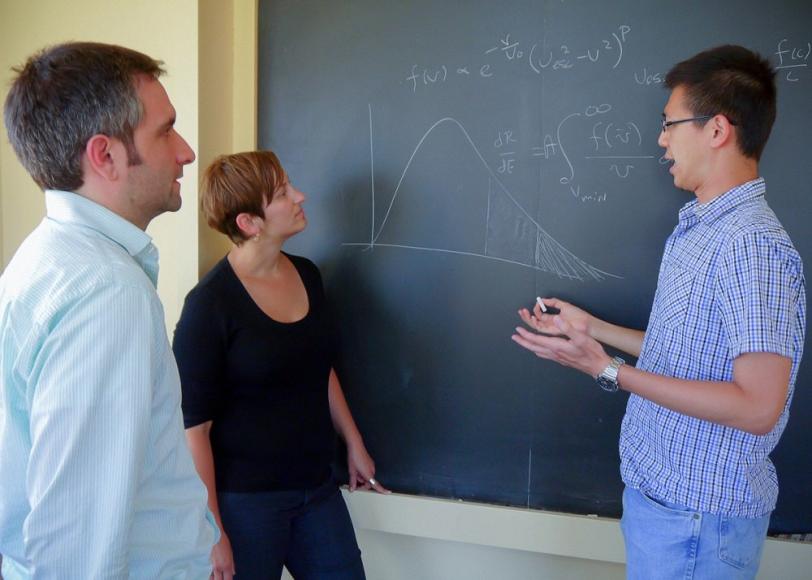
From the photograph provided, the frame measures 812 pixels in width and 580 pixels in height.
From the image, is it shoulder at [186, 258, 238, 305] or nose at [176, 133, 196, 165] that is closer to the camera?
nose at [176, 133, 196, 165]

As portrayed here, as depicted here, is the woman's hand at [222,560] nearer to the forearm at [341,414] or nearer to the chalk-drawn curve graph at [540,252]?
the forearm at [341,414]

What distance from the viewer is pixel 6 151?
2354 mm

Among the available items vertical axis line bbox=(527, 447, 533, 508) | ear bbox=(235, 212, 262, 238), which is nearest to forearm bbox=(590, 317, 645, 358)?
vertical axis line bbox=(527, 447, 533, 508)

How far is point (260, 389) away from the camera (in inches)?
68.5

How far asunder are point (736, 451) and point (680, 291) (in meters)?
0.33

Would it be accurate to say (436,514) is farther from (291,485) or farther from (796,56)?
(796,56)

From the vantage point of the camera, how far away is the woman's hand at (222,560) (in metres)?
1.67

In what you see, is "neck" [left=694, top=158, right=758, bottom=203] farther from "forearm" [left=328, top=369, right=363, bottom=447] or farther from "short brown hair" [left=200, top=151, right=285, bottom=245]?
"forearm" [left=328, top=369, right=363, bottom=447]

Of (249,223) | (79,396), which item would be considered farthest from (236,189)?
(79,396)

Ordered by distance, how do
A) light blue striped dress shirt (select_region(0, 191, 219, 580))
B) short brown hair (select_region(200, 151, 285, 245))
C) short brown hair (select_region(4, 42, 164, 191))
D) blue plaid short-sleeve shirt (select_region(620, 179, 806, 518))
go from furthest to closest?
short brown hair (select_region(200, 151, 285, 245))
blue plaid short-sleeve shirt (select_region(620, 179, 806, 518))
short brown hair (select_region(4, 42, 164, 191))
light blue striped dress shirt (select_region(0, 191, 219, 580))

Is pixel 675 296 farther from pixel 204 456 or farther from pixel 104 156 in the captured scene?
pixel 204 456

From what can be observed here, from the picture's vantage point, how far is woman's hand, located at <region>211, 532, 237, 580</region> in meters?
1.67

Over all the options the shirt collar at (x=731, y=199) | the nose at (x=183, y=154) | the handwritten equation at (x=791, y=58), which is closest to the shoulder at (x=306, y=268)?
the nose at (x=183, y=154)

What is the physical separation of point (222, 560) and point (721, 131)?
155cm
